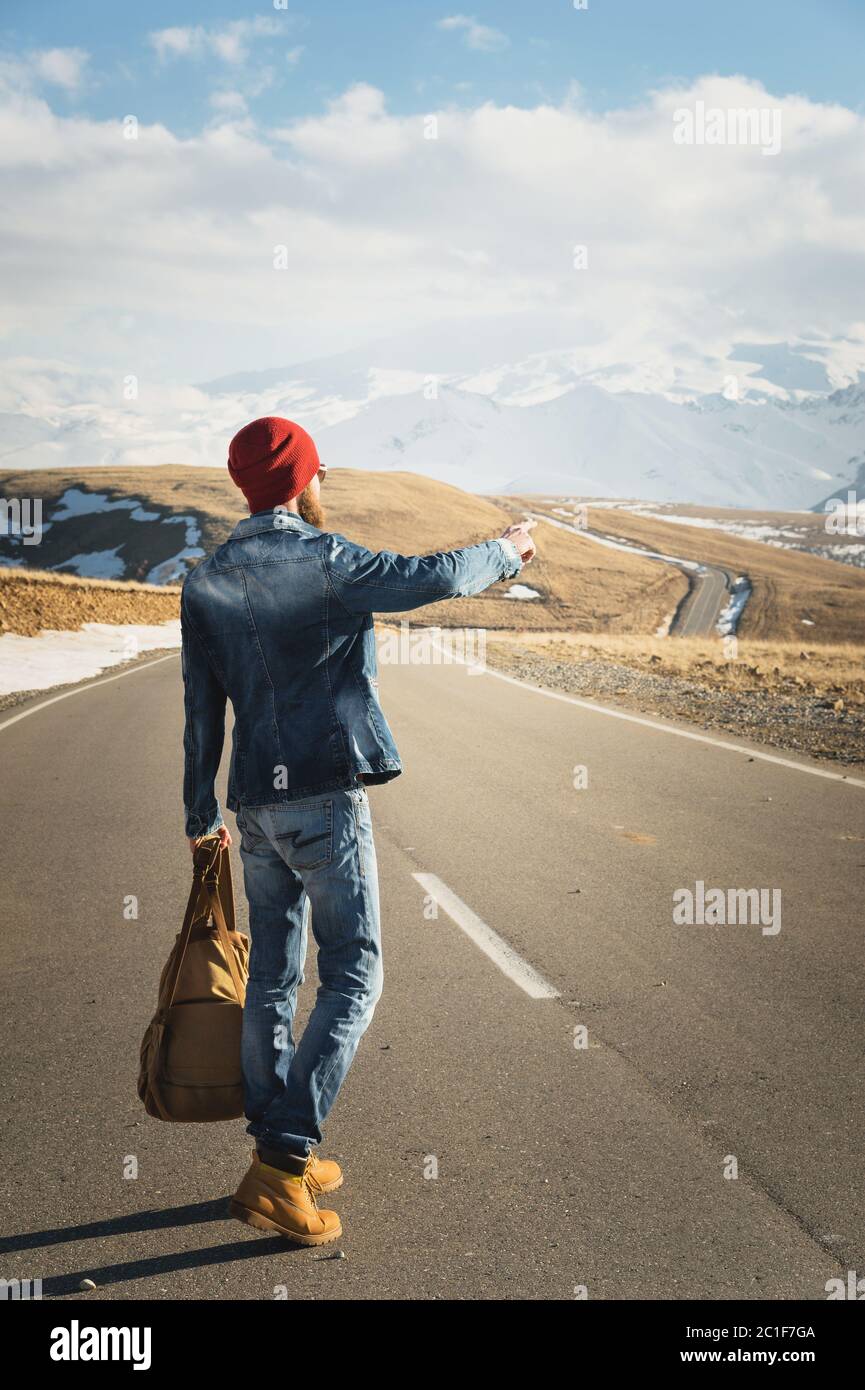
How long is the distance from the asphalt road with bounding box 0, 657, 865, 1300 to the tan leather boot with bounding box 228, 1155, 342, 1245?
0.05 metres

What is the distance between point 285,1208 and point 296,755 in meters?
1.27


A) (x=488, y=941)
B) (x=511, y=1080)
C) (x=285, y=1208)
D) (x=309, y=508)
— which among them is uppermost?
(x=309, y=508)

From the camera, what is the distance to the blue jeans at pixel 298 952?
3031mm

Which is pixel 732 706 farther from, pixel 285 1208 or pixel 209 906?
pixel 285 1208

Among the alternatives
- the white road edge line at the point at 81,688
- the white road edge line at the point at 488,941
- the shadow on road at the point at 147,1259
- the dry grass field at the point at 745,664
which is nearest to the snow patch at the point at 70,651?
the white road edge line at the point at 81,688

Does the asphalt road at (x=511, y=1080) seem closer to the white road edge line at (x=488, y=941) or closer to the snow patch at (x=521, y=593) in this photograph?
the white road edge line at (x=488, y=941)

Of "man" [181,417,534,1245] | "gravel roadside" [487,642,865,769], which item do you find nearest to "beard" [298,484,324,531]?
"man" [181,417,534,1245]

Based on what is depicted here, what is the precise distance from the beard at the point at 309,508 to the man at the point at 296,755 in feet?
0.12

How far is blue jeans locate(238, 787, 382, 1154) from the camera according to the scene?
303 centimetres

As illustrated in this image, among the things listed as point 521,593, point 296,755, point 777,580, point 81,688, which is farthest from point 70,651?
point 777,580

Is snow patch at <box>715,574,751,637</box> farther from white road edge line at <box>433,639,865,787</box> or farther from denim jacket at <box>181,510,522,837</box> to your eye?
denim jacket at <box>181,510,522,837</box>

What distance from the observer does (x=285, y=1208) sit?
9.96ft

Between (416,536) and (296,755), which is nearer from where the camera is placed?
(296,755)
